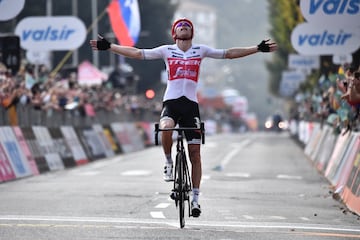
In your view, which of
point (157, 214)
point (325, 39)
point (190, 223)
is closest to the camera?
point (190, 223)

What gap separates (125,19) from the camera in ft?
126

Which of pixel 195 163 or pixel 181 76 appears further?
pixel 195 163

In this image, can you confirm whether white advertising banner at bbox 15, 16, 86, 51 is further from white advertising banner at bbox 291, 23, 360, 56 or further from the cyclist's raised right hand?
the cyclist's raised right hand

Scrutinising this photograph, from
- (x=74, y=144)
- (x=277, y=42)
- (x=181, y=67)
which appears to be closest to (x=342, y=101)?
(x=181, y=67)

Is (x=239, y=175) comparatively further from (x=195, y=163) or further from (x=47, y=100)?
(x=195, y=163)

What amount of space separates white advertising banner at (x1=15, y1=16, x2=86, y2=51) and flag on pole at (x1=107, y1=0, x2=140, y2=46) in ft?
23.3

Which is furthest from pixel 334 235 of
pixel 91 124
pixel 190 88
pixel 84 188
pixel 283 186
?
pixel 91 124

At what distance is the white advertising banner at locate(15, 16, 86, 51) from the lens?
30875 millimetres

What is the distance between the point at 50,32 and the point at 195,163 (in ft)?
59.3

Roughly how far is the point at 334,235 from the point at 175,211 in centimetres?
319

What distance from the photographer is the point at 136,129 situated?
48.3m

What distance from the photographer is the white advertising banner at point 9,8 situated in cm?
2075

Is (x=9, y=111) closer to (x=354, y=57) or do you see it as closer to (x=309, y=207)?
(x=354, y=57)

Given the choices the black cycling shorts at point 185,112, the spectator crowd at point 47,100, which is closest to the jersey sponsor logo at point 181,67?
the black cycling shorts at point 185,112
